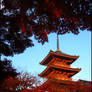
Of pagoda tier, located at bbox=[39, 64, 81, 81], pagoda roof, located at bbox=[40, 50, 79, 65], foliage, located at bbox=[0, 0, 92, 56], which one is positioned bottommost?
pagoda tier, located at bbox=[39, 64, 81, 81]

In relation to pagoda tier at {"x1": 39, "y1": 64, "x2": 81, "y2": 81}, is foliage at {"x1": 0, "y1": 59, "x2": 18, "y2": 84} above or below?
above

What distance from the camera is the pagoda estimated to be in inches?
718

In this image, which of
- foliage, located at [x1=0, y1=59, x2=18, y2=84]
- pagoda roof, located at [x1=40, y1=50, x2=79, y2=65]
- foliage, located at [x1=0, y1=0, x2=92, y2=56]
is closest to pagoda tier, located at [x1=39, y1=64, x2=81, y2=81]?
pagoda roof, located at [x1=40, y1=50, x2=79, y2=65]

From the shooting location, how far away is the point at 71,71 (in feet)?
66.1

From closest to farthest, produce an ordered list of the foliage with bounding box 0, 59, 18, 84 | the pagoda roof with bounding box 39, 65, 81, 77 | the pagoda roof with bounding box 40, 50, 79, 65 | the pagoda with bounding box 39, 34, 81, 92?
1. the foliage with bounding box 0, 59, 18, 84
2. the pagoda with bounding box 39, 34, 81, 92
3. the pagoda roof with bounding box 39, 65, 81, 77
4. the pagoda roof with bounding box 40, 50, 79, 65

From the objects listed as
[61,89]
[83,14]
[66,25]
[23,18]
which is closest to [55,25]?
[66,25]

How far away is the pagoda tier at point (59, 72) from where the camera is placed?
1928 cm

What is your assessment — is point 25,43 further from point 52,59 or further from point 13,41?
point 52,59

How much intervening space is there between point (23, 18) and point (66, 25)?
65.5 inches

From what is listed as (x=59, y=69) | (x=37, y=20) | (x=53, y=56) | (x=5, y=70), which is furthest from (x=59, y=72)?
(x=37, y=20)

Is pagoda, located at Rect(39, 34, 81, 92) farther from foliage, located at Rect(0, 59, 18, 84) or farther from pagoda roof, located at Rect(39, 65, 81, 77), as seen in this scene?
foliage, located at Rect(0, 59, 18, 84)

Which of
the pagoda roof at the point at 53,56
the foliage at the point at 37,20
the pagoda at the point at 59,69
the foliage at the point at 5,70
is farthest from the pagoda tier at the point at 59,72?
the foliage at the point at 37,20

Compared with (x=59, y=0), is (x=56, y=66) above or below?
below

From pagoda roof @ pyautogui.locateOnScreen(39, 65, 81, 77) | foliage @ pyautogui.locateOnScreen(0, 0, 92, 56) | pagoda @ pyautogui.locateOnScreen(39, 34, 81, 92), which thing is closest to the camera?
foliage @ pyautogui.locateOnScreen(0, 0, 92, 56)
